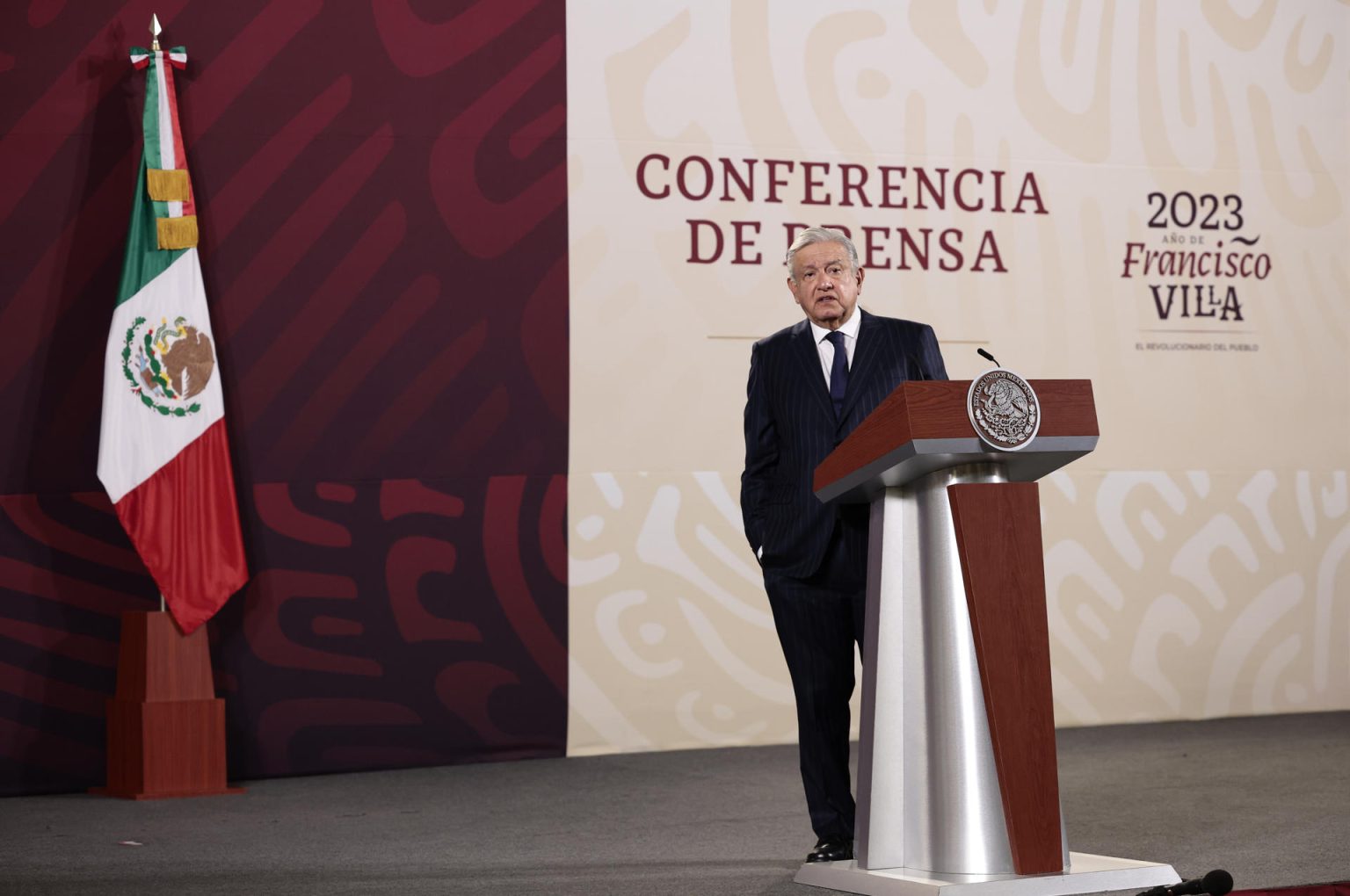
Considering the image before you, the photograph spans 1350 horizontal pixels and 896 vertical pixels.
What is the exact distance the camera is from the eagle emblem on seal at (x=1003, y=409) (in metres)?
2.78

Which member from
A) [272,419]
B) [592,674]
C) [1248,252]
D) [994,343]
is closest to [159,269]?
[272,419]

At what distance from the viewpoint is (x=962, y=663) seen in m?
2.86

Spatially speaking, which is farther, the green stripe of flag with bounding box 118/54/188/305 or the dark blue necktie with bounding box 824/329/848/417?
the green stripe of flag with bounding box 118/54/188/305

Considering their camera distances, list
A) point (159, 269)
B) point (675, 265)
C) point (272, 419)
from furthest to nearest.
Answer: point (675, 265)
point (272, 419)
point (159, 269)

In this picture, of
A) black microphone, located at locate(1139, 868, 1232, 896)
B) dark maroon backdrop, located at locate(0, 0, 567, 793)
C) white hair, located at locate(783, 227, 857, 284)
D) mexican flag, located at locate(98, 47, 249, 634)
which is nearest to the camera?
A: black microphone, located at locate(1139, 868, 1232, 896)

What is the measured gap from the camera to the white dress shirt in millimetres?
3322

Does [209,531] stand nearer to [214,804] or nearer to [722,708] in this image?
[214,804]

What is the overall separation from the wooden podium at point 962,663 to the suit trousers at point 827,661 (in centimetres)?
30

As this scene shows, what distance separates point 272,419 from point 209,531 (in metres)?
0.49

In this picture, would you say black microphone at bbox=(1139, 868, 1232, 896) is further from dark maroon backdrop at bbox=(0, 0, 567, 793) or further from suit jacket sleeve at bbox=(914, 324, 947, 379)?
dark maroon backdrop at bbox=(0, 0, 567, 793)

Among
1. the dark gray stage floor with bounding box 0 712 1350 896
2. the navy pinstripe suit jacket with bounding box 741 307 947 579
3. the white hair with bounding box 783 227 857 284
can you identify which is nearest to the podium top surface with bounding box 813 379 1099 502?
the navy pinstripe suit jacket with bounding box 741 307 947 579

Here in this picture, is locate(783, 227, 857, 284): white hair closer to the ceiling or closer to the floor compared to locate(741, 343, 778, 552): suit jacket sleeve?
closer to the ceiling

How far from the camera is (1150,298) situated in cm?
644

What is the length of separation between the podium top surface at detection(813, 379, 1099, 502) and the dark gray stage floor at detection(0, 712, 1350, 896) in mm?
975
